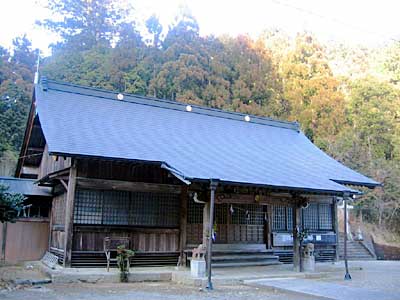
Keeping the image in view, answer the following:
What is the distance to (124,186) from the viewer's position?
11.3 m

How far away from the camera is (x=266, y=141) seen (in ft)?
52.5

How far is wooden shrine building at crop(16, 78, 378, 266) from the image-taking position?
10.6 metres

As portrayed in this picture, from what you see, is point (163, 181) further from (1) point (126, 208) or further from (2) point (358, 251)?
(2) point (358, 251)

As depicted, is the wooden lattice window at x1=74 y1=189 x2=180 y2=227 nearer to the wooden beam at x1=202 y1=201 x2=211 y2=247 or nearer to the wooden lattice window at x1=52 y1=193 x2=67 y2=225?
the wooden lattice window at x1=52 y1=193 x2=67 y2=225

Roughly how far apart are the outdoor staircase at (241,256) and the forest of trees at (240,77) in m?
11.6

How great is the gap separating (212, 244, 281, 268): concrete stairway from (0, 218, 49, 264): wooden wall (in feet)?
18.9

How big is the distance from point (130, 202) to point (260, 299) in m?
5.03

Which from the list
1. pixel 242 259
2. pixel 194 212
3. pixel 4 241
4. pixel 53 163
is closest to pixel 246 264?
pixel 242 259

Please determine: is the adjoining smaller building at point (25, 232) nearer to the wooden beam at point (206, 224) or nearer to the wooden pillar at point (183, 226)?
the wooden pillar at point (183, 226)

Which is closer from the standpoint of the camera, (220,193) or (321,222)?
(220,193)

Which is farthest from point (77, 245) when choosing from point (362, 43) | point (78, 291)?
point (362, 43)

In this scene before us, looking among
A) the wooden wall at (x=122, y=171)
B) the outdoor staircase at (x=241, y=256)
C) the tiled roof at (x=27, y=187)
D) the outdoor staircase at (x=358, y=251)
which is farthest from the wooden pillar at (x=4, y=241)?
the outdoor staircase at (x=358, y=251)

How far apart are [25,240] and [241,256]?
699 centimetres

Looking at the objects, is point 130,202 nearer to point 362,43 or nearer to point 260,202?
point 260,202
